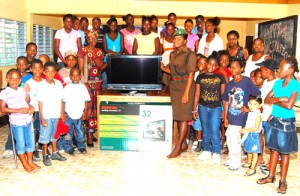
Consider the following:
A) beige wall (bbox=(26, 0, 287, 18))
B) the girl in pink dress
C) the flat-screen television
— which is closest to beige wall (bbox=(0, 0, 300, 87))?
beige wall (bbox=(26, 0, 287, 18))

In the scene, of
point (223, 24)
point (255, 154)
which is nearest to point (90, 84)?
point (255, 154)

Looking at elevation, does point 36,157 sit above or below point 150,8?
below

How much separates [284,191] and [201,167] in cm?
104

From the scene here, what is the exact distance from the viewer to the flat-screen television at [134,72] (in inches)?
188

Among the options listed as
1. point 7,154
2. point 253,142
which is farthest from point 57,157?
point 253,142

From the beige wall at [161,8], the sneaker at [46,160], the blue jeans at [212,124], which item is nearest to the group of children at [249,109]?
the blue jeans at [212,124]

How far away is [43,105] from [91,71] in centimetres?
103

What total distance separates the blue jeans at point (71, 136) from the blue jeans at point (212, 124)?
65.1 inches

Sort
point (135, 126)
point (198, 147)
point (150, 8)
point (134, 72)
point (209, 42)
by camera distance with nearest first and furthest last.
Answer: point (135, 126) < point (198, 147) < point (134, 72) < point (209, 42) < point (150, 8)

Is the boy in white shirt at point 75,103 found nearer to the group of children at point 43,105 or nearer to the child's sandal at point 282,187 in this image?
the group of children at point 43,105

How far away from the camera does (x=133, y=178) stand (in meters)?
3.69

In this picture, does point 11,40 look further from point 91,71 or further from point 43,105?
point 43,105

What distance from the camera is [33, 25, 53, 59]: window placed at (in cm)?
712

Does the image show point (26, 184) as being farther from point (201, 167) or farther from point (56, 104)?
point (201, 167)
